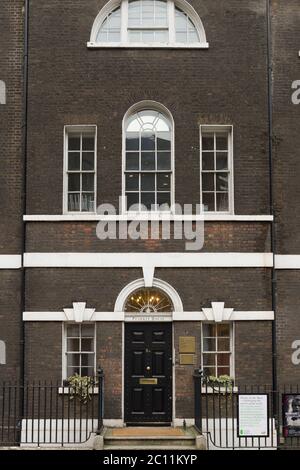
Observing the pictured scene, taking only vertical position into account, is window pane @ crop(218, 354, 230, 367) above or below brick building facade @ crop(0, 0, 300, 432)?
below

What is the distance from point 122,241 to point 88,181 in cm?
162

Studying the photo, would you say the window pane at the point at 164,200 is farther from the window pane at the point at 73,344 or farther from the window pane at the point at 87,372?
the window pane at the point at 87,372

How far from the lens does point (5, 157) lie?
16328 millimetres

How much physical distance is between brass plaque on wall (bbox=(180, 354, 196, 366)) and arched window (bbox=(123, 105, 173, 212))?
3263mm

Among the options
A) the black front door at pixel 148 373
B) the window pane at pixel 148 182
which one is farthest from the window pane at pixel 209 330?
the window pane at pixel 148 182

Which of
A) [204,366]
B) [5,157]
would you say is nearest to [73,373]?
[204,366]

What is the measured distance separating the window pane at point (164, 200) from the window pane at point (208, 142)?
1.40 meters

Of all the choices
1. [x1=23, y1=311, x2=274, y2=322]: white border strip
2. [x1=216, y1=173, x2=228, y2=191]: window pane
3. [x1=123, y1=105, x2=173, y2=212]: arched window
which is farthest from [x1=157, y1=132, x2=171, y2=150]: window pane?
[x1=23, y1=311, x2=274, y2=322]: white border strip

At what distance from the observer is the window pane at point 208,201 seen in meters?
16.4

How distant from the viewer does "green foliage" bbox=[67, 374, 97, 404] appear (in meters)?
15.4

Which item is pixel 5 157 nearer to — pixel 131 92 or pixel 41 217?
pixel 41 217

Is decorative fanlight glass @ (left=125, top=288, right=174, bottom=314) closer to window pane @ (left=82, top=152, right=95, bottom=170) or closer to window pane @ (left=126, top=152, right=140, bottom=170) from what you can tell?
window pane @ (left=126, top=152, right=140, bottom=170)

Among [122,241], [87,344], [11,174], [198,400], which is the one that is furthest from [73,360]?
[11,174]

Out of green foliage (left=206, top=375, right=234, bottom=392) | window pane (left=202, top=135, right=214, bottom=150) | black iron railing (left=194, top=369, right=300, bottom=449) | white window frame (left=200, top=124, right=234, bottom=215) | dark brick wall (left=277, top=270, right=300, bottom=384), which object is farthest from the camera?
window pane (left=202, top=135, right=214, bottom=150)
